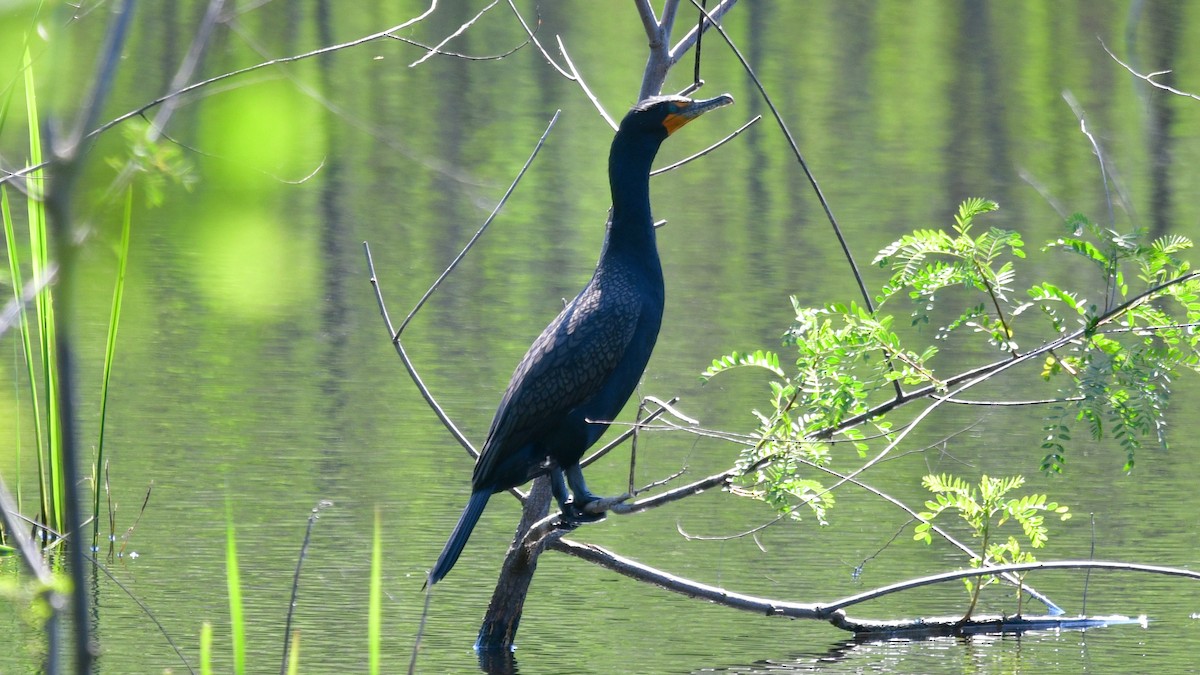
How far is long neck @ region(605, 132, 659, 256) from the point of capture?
12.8 feet

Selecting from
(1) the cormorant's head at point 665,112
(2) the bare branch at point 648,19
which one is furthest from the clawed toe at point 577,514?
(2) the bare branch at point 648,19

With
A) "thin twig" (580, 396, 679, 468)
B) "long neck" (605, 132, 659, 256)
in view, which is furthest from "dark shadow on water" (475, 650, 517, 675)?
"long neck" (605, 132, 659, 256)

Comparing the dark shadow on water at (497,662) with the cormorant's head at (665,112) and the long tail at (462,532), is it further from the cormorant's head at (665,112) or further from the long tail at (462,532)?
the cormorant's head at (665,112)

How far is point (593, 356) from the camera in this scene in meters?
3.73

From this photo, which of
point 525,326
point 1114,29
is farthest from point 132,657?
point 1114,29

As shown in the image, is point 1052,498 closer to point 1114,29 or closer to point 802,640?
point 802,640

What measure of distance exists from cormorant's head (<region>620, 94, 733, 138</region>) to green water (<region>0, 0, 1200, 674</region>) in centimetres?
45

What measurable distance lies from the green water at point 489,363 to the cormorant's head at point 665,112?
0.45m

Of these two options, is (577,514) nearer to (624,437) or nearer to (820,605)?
(624,437)

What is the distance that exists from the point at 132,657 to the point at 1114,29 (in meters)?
17.5

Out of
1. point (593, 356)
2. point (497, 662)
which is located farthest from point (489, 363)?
point (593, 356)

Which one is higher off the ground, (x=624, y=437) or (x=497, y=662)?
(x=624, y=437)

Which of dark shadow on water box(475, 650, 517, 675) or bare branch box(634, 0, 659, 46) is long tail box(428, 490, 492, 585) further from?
bare branch box(634, 0, 659, 46)

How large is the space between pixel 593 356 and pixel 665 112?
24.1 inches
